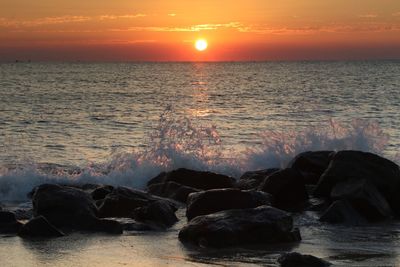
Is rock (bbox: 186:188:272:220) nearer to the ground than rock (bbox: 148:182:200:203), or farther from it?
farther from it

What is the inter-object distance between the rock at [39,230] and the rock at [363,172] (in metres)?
5.36

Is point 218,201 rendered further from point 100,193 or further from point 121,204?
point 100,193

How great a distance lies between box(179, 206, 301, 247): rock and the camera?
9.71m

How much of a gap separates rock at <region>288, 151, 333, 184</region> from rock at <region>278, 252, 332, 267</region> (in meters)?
6.68

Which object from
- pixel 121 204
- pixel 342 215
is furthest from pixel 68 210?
pixel 342 215

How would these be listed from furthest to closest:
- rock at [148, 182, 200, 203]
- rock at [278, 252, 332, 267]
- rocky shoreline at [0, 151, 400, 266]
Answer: rock at [148, 182, 200, 203] → rocky shoreline at [0, 151, 400, 266] → rock at [278, 252, 332, 267]

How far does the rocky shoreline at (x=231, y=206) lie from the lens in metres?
9.96

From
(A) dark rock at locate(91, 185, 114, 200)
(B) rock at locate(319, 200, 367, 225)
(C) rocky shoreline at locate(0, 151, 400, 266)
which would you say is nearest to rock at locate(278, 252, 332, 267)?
(C) rocky shoreline at locate(0, 151, 400, 266)

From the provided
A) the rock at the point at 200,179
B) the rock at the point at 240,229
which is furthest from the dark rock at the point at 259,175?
the rock at the point at 240,229

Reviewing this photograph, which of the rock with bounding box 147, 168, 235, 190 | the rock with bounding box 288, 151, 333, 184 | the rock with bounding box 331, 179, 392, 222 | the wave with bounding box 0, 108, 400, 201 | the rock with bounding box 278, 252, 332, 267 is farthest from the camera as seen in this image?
the wave with bounding box 0, 108, 400, 201

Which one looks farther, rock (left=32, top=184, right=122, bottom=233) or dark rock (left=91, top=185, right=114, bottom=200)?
dark rock (left=91, top=185, right=114, bottom=200)

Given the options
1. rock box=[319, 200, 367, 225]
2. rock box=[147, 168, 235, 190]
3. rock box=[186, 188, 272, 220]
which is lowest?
rock box=[319, 200, 367, 225]

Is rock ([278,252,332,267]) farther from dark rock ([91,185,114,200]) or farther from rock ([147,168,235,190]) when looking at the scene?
rock ([147,168,235,190])

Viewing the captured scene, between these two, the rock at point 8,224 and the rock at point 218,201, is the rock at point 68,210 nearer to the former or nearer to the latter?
A: the rock at point 8,224
